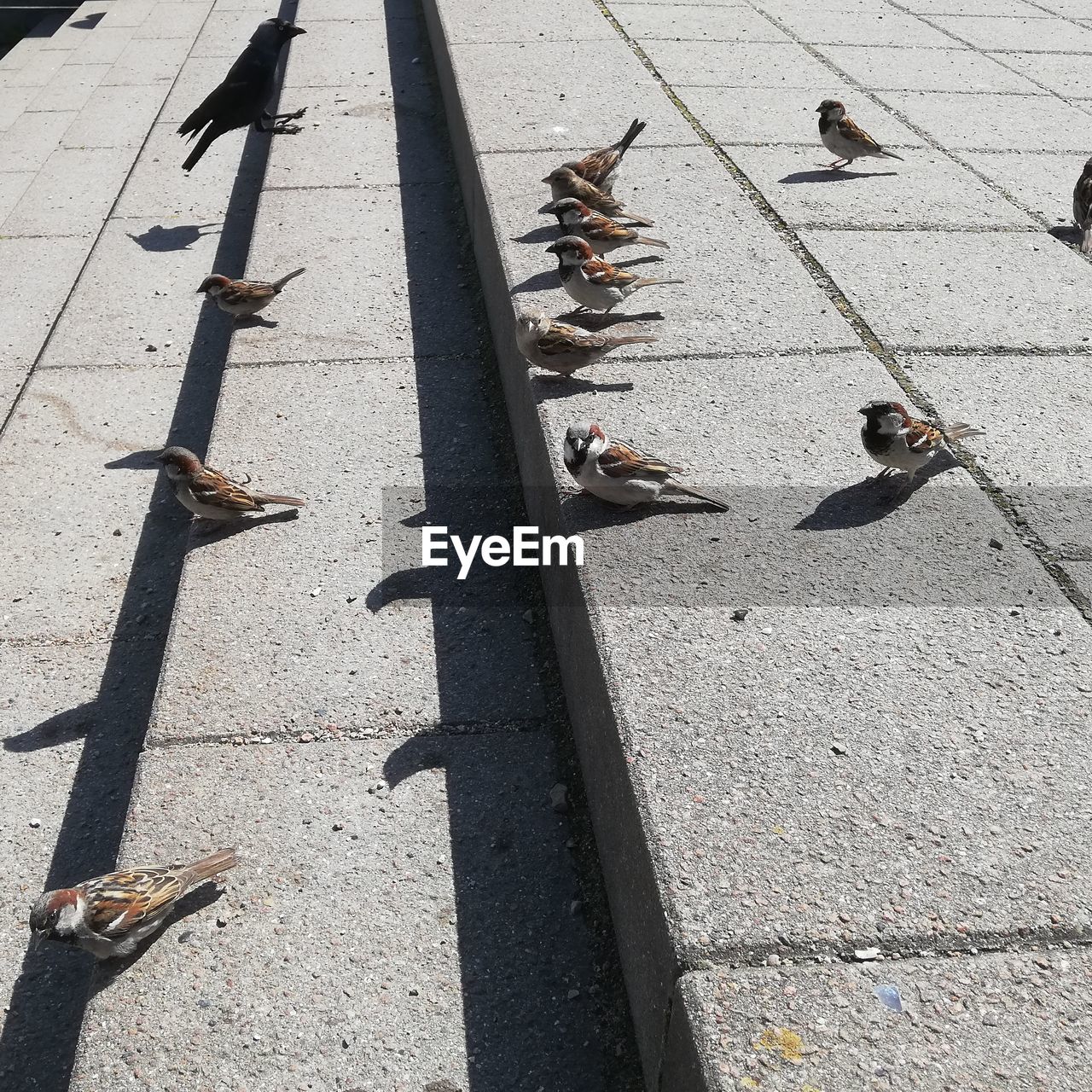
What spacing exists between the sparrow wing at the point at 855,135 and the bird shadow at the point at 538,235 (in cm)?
207

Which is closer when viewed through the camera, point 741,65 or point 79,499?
point 79,499

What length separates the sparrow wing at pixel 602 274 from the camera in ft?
17.9

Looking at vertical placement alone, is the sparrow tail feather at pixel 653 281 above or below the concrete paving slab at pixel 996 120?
above

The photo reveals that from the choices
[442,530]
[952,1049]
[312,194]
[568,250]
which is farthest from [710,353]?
[312,194]

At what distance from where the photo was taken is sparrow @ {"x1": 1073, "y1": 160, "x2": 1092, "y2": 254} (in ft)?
21.1

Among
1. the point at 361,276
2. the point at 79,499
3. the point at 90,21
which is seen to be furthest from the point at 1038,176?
the point at 90,21

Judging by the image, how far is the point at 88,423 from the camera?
6.37 metres

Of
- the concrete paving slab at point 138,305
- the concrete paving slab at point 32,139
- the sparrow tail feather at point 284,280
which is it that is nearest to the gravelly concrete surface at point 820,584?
the sparrow tail feather at point 284,280

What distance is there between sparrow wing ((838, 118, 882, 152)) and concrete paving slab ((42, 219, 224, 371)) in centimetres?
355

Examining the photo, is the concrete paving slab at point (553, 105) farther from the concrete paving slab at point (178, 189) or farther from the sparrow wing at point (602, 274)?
the concrete paving slab at point (178, 189)

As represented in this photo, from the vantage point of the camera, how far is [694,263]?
616cm

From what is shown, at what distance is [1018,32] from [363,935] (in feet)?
36.2

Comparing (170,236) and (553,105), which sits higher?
(553,105)

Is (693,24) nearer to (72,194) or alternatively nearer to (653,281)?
(72,194)
